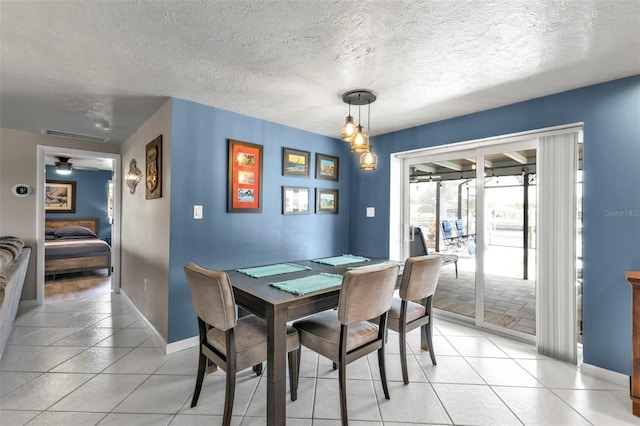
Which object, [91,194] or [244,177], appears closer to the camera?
[244,177]

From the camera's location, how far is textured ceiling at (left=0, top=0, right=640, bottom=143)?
150 cm

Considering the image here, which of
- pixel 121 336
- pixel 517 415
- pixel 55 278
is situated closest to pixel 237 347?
pixel 517 415

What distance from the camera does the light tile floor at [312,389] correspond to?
179 centimetres

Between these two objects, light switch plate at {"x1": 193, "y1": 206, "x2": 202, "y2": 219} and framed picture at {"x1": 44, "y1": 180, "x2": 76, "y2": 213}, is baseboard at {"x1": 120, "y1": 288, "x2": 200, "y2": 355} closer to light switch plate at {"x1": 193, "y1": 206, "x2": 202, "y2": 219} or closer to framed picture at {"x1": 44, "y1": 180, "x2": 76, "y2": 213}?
light switch plate at {"x1": 193, "y1": 206, "x2": 202, "y2": 219}

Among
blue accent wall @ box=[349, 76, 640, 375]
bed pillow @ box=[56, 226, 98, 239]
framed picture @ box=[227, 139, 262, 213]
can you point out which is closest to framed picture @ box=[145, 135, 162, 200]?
framed picture @ box=[227, 139, 262, 213]

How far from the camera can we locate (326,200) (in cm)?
398

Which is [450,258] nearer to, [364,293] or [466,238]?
[466,238]

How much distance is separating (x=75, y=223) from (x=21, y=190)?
11.4 ft

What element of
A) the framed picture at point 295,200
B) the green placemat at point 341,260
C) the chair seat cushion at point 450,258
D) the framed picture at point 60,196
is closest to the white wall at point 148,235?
the framed picture at point 295,200

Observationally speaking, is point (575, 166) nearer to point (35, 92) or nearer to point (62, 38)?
point (62, 38)

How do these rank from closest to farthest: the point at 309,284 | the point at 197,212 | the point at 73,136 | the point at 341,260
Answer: the point at 309,284 → the point at 197,212 → the point at 341,260 → the point at 73,136

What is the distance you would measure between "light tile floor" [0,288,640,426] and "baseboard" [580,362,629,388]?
6 centimetres

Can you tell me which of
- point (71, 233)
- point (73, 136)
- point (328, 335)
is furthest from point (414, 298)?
point (71, 233)

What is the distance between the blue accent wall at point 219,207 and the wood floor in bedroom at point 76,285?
290 centimetres
